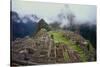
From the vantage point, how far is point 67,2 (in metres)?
2.30

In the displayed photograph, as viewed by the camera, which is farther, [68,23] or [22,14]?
[68,23]

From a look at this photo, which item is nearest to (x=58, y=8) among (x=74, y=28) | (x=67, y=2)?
(x=67, y=2)

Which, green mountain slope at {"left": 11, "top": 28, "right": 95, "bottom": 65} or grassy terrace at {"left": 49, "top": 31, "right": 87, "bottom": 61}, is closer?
green mountain slope at {"left": 11, "top": 28, "right": 95, "bottom": 65}

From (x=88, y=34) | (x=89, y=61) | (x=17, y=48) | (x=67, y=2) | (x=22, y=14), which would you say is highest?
(x=67, y=2)

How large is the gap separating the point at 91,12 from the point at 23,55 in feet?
3.34

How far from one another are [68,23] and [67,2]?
26 cm

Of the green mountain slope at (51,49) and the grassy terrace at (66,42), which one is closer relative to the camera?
the green mountain slope at (51,49)

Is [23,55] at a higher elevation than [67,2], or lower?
lower
